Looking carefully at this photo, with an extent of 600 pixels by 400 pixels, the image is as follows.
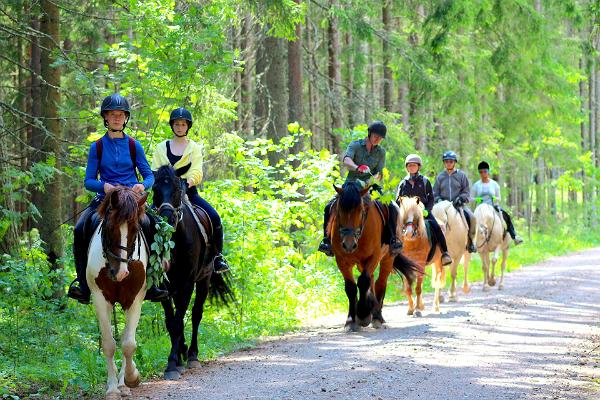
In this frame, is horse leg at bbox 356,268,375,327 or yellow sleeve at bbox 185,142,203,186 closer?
yellow sleeve at bbox 185,142,203,186

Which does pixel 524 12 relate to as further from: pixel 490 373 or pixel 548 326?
pixel 490 373

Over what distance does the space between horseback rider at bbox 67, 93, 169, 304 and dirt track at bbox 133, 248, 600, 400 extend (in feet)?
3.88

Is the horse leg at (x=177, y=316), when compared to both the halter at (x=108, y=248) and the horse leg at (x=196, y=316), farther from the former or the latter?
the halter at (x=108, y=248)

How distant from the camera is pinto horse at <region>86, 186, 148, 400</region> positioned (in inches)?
319

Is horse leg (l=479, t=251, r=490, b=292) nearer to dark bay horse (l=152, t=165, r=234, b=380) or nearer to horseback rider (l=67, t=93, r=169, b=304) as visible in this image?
dark bay horse (l=152, t=165, r=234, b=380)

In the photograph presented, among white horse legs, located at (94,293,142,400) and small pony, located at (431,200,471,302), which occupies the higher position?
small pony, located at (431,200,471,302)

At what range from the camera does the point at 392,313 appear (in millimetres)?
15781

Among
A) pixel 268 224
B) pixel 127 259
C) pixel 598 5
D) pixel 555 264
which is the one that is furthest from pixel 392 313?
pixel 555 264

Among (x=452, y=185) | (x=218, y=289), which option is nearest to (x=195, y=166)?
(x=218, y=289)

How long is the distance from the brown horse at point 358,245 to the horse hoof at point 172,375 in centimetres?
373

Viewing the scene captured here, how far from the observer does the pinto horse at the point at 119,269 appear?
26.6 ft

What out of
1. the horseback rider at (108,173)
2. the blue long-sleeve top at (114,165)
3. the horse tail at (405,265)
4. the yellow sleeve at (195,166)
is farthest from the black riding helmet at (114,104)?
the horse tail at (405,265)

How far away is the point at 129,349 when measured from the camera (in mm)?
8477

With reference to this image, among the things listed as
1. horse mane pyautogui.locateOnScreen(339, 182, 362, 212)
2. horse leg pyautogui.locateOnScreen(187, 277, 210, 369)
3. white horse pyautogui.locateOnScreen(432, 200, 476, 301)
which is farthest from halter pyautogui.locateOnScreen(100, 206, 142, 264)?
white horse pyautogui.locateOnScreen(432, 200, 476, 301)
